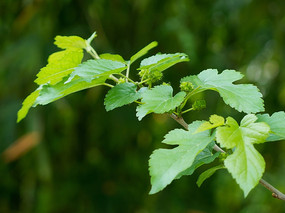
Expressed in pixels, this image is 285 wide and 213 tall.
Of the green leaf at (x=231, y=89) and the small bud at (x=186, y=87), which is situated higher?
the small bud at (x=186, y=87)

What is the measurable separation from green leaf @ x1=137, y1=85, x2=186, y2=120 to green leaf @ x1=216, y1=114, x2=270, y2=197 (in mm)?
59

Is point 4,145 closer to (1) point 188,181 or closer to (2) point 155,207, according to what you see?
(2) point 155,207

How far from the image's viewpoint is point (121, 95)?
0.48 metres

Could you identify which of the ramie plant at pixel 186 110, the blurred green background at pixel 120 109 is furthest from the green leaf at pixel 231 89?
the blurred green background at pixel 120 109

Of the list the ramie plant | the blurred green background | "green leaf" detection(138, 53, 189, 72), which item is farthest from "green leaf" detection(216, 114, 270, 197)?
the blurred green background

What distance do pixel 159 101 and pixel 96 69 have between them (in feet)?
0.27

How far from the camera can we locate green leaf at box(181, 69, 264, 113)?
431 mm

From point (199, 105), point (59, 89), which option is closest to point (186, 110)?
point (199, 105)

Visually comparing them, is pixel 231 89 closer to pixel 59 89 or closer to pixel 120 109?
pixel 59 89

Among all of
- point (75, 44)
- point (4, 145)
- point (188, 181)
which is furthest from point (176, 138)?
point (188, 181)

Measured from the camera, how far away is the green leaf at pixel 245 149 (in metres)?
0.35

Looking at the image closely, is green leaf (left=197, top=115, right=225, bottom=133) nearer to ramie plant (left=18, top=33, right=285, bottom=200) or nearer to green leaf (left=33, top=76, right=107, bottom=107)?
ramie plant (left=18, top=33, right=285, bottom=200)

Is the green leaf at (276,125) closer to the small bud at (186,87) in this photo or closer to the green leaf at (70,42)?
the small bud at (186,87)

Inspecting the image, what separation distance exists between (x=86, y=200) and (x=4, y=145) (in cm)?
58
